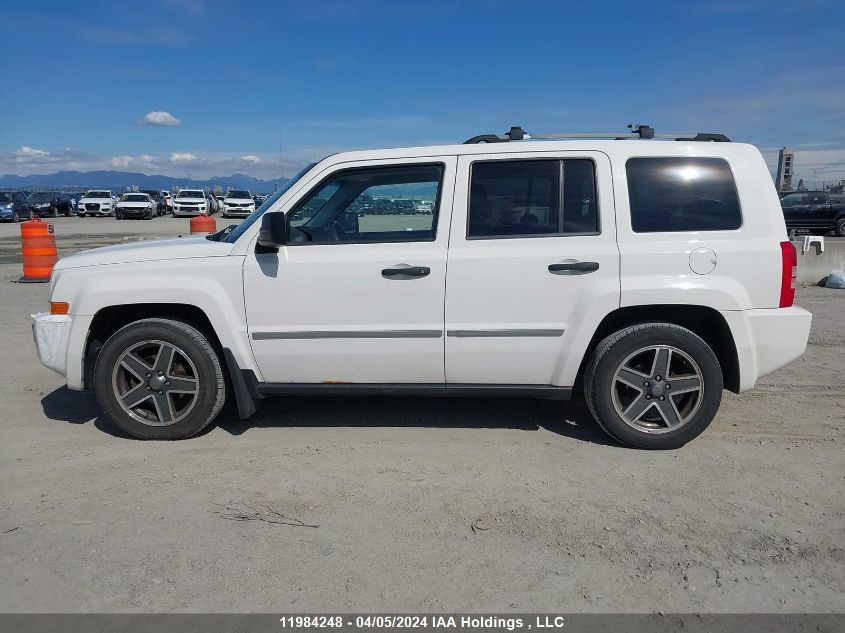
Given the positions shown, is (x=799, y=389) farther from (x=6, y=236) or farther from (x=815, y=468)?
(x=6, y=236)

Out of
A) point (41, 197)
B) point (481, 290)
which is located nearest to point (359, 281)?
point (481, 290)

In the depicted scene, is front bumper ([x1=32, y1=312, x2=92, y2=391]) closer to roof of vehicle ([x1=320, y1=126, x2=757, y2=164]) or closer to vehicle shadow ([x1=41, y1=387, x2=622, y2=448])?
vehicle shadow ([x1=41, y1=387, x2=622, y2=448])

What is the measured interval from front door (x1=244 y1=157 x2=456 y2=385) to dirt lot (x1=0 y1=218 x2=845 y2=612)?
1.97 ft

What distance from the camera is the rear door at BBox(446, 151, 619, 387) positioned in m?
4.11

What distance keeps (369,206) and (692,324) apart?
234 centimetres

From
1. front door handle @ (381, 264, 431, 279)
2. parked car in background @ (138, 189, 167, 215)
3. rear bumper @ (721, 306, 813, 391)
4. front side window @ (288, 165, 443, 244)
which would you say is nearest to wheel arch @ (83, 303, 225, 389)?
front side window @ (288, 165, 443, 244)

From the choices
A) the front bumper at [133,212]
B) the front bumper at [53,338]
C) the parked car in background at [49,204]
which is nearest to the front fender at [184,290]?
the front bumper at [53,338]

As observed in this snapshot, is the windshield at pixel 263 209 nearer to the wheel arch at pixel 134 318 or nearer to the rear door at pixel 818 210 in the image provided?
the wheel arch at pixel 134 318

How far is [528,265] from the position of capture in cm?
410

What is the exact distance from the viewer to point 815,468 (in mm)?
3986

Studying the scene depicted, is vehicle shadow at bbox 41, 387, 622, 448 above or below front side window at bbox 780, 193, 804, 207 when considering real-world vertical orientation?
below

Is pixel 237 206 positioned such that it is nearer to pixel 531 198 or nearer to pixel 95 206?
pixel 95 206

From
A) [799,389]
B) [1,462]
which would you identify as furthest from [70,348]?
[799,389]

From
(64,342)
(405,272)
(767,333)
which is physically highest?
(405,272)
